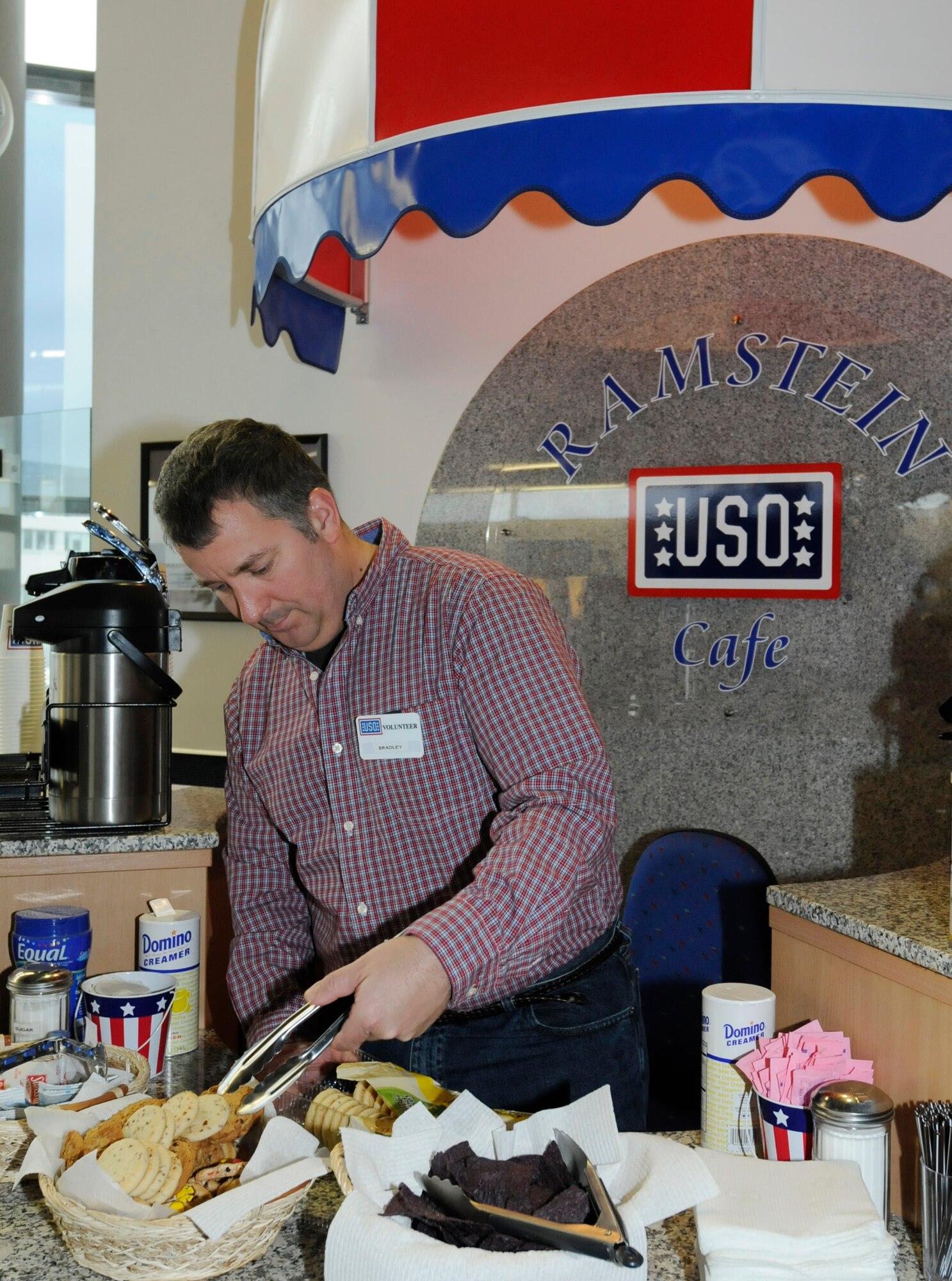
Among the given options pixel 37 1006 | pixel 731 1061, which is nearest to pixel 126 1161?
pixel 37 1006

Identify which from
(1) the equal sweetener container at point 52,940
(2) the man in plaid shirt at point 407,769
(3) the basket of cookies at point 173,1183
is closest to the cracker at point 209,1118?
(3) the basket of cookies at point 173,1183

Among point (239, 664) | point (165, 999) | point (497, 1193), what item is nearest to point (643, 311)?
point (239, 664)

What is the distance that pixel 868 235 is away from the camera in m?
2.59

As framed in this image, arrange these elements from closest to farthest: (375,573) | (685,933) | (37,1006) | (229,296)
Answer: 1. (37,1006)
2. (375,573)
3. (685,933)
4. (229,296)

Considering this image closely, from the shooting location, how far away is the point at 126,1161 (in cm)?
106

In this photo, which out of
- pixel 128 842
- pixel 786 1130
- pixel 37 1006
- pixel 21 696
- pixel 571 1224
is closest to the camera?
pixel 571 1224

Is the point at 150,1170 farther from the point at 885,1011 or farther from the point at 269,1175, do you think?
the point at 885,1011

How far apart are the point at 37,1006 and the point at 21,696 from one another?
37.8 inches

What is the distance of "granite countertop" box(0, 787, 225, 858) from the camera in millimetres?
1868

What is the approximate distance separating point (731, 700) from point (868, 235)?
106 centimetres

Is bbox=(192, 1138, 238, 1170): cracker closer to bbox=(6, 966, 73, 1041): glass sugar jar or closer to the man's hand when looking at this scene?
the man's hand

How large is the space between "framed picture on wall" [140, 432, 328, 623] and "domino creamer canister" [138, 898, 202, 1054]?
1690 millimetres

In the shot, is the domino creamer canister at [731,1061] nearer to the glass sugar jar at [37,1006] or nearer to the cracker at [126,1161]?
the cracker at [126,1161]

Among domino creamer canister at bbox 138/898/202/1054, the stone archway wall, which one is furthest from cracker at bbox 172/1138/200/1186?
the stone archway wall
